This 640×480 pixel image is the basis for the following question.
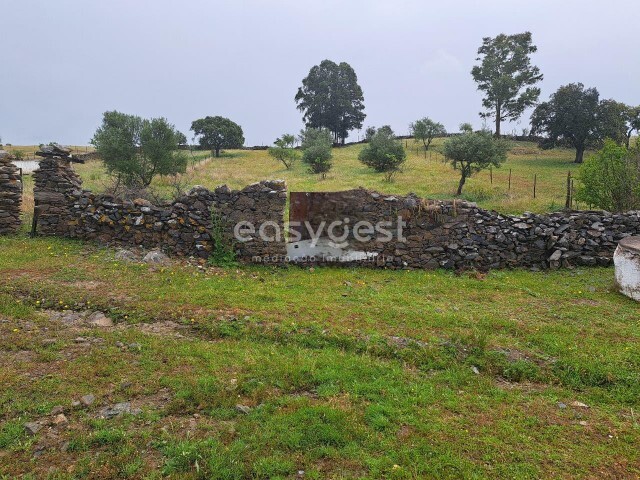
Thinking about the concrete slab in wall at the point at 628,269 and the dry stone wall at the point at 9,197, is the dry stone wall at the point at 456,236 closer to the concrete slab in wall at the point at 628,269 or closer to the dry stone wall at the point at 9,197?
the concrete slab in wall at the point at 628,269

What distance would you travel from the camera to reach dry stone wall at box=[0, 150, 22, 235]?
35.6ft

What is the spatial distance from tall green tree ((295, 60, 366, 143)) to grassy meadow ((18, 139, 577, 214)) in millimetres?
17912

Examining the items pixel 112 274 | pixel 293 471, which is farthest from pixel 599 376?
pixel 112 274

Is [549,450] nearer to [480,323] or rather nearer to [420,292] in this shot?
[480,323]

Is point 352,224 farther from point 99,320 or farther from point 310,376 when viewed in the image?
point 99,320

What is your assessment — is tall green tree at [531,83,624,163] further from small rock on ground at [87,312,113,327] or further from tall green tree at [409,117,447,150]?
small rock on ground at [87,312,113,327]

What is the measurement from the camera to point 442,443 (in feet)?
11.7

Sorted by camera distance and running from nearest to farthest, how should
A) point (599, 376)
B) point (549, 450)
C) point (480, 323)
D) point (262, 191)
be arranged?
point (549, 450)
point (599, 376)
point (480, 323)
point (262, 191)

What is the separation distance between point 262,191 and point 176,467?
7.18 metres

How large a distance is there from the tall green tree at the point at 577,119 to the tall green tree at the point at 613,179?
1024 inches

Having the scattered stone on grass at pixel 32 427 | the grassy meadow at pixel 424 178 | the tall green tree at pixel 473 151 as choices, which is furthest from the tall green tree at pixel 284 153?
the scattered stone on grass at pixel 32 427

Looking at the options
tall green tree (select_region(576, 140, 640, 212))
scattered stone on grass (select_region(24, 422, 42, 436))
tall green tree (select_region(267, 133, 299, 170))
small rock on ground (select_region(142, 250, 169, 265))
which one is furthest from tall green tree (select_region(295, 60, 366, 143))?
scattered stone on grass (select_region(24, 422, 42, 436))

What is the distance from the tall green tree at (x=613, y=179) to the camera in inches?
511

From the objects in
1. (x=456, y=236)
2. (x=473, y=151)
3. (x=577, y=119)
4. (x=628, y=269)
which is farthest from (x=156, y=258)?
(x=577, y=119)
